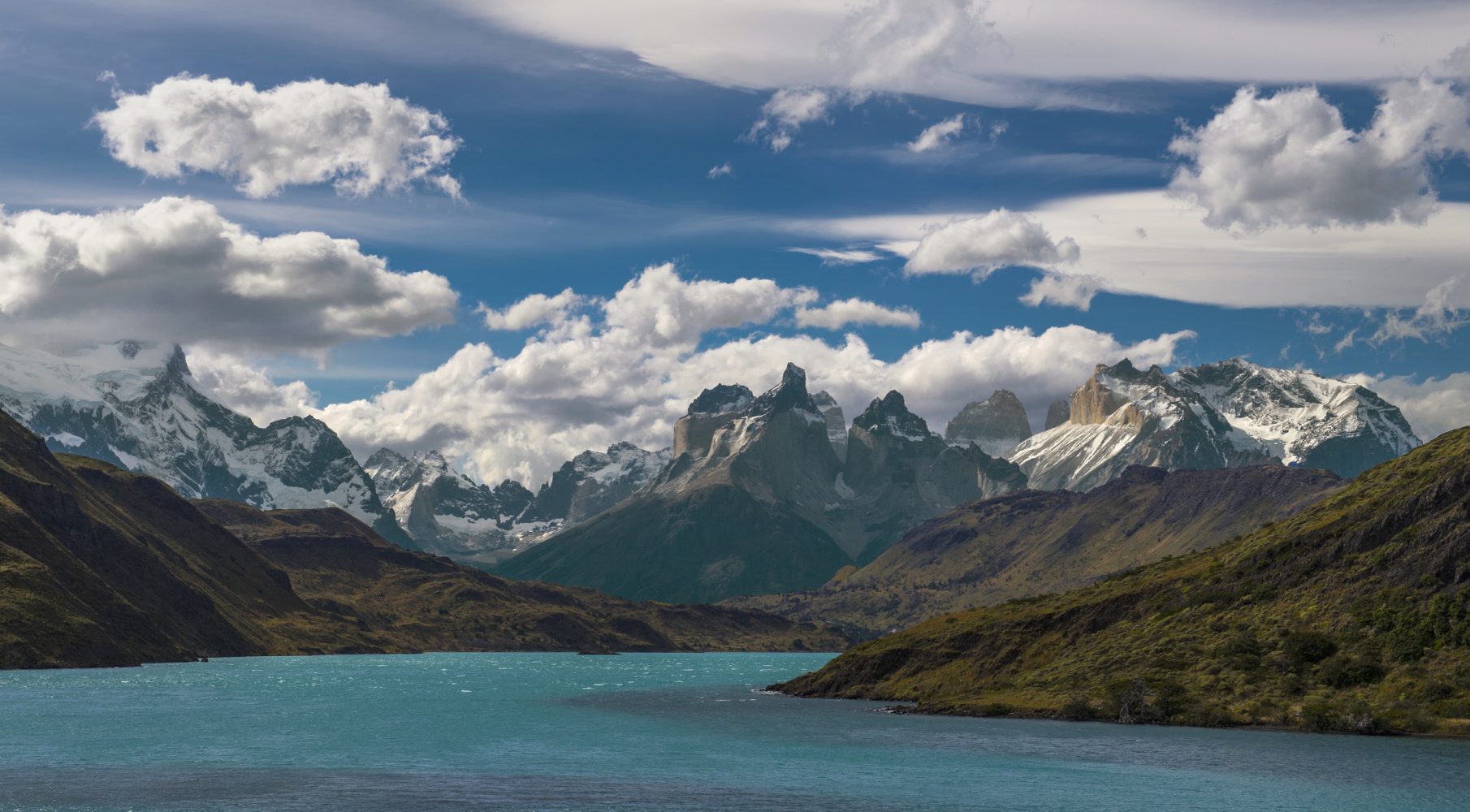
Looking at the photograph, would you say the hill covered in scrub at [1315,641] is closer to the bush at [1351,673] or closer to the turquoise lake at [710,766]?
the bush at [1351,673]

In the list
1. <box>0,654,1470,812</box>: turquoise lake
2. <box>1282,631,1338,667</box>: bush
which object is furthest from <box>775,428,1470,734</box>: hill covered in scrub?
<box>0,654,1470,812</box>: turquoise lake

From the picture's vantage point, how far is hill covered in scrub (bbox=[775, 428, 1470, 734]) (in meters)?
152

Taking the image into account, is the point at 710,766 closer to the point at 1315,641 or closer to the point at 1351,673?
the point at 1351,673

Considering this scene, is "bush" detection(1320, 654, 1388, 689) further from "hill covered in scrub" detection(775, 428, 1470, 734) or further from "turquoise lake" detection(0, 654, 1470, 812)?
"turquoise lake" detection(0, 654, 1470, 812)

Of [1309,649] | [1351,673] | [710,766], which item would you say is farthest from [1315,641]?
[710,766]

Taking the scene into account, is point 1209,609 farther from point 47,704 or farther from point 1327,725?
point 47,704

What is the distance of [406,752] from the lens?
146125 mm

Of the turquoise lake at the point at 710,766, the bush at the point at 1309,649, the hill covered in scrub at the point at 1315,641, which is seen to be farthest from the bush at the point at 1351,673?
the turquoise lake at the point at 710,766

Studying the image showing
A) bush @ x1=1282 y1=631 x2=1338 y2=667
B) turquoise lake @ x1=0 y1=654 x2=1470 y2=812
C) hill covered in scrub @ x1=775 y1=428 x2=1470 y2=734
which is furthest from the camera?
bush @ x1=1282 y1=631 x2=1338 y2=667

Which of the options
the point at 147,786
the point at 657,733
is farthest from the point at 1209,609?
the point at 147,786

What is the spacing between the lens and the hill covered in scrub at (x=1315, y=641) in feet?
498

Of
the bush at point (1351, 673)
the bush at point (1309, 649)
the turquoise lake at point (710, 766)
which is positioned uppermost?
the bush at point (1309, 649)

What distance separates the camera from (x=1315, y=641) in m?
163

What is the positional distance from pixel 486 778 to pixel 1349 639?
341 ft
